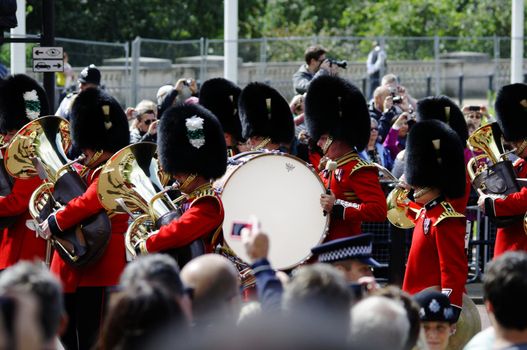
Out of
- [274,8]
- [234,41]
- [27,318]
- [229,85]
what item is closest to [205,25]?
[274,8]

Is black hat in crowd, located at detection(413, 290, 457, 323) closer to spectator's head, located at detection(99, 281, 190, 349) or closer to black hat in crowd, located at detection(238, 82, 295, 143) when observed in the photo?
spectator's head, located at detection(99, 281, 190, 349)

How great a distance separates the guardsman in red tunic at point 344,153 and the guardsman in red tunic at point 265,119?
0.44m

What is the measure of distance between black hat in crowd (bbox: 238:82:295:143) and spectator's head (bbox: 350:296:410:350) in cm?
420

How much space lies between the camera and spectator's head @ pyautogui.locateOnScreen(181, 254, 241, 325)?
4.88m

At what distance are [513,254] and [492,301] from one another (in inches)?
8.4

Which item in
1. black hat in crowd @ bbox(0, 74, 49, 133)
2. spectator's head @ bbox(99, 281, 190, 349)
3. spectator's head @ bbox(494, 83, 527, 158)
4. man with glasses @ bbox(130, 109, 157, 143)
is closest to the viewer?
spectator's head @ bbox(99, 281, 190, 349)

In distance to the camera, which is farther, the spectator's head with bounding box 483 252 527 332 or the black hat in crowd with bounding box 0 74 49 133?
the black hat in crowd with bounding box 0 74 49 133

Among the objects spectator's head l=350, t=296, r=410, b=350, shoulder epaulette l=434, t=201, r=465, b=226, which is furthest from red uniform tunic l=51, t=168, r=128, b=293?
spectator's head l=350, t=296, r=410, b=350

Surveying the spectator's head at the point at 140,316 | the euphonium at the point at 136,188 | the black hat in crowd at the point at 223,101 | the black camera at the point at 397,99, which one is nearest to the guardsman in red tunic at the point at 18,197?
the euphonium at the point at 136,188

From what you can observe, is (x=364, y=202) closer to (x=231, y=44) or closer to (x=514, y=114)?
(x=514, y=114)

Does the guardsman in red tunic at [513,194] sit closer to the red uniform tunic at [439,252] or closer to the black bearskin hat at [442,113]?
the black bearskin hat at [442,113]

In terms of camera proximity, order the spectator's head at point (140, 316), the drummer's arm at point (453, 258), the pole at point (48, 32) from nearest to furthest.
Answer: the spectator's head at point (140, 316) < the drummer's arm at point (453, 258) < the pole at point (48, 32)

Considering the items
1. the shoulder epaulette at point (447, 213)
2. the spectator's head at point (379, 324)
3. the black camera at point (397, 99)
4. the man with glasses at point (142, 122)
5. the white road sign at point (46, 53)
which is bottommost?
the shoulder epaulette at point (447, 213)

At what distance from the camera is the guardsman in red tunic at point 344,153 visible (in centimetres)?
778
